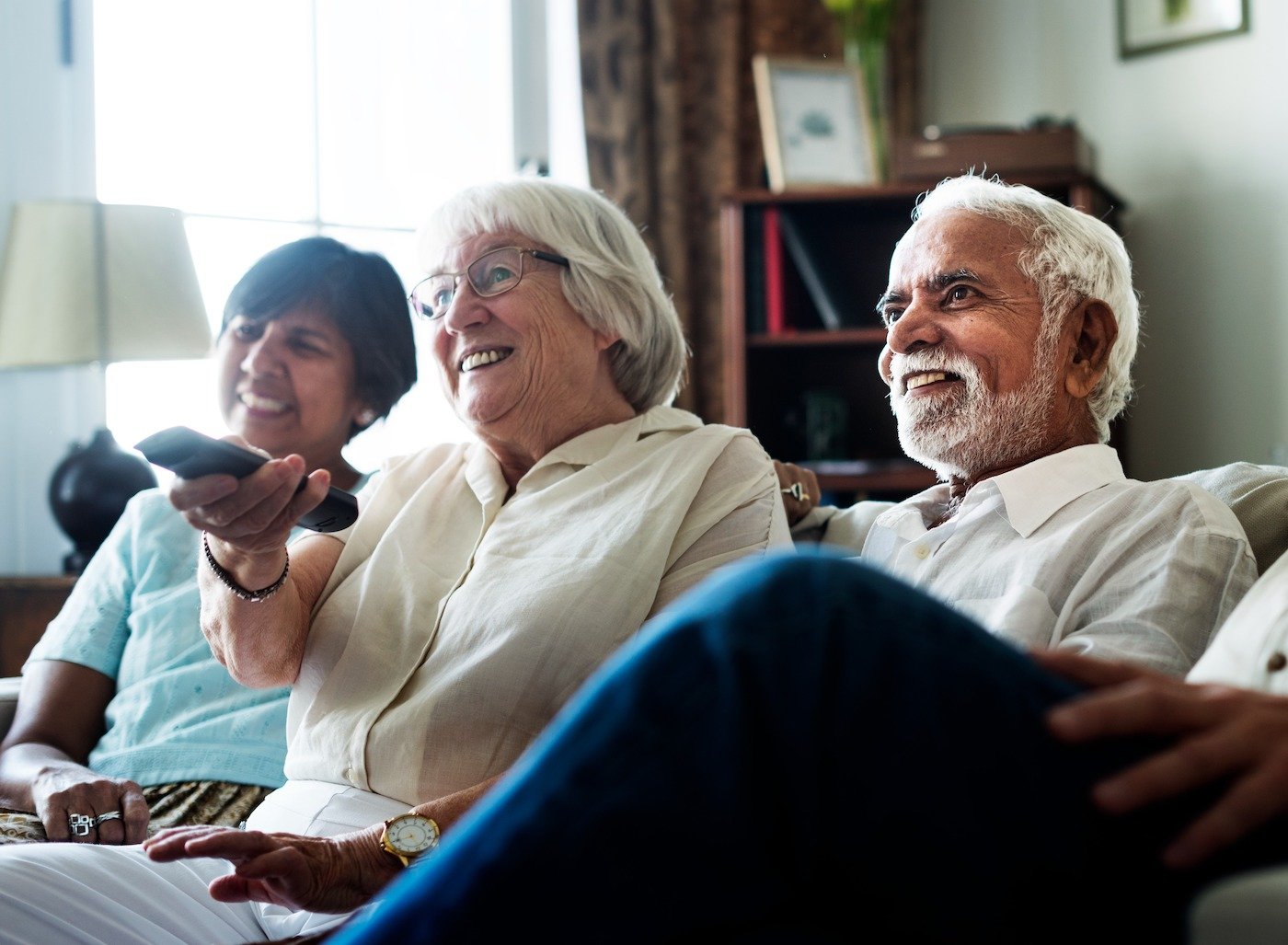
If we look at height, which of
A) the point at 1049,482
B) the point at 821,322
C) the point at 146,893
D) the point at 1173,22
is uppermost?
the point at 1173,22

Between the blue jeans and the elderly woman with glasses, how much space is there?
0.53 metres

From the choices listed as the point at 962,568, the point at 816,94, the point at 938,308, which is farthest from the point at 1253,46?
the point at 962,568

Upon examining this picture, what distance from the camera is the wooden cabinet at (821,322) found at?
318 cm

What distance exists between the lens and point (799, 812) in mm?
737

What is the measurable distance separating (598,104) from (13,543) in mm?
1759

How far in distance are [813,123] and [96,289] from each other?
5.95ft

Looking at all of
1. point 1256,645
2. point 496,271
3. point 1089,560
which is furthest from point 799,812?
point 496,271

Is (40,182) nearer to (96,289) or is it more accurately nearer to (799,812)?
(96,289)

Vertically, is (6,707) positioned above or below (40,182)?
below

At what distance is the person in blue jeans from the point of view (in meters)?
0.72

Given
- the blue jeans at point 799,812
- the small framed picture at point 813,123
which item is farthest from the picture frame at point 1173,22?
the blue jeans at point 799,812

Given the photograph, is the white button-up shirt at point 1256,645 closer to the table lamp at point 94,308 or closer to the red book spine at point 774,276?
the table lamp at point 94,308

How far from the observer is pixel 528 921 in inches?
28.0

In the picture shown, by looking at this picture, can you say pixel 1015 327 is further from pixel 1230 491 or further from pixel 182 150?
pixel 182 150
